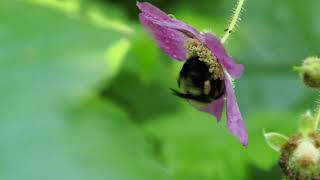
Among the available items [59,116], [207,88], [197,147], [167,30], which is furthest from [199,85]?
[59,116]

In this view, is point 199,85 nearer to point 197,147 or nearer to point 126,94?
point 197,147

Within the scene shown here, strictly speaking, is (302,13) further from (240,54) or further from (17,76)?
(17,76)

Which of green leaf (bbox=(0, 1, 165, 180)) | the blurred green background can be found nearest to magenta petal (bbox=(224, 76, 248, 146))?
the blurred green background

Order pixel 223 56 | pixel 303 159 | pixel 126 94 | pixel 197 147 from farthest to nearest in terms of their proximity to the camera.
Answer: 1. pixel 126 94
2. pixel 197 147
3. pixel 223 56
4. pixel 303 159

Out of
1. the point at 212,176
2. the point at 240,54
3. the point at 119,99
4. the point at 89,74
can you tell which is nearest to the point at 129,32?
the point at 89,74

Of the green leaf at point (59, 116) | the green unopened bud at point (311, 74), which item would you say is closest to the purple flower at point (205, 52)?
the green unopened bud at point (311, 74)

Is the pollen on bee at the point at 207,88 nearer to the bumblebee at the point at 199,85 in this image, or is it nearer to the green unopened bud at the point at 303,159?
the bumblebee at the point at 199,85
